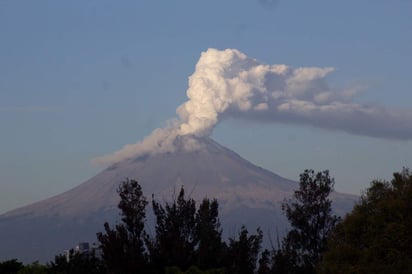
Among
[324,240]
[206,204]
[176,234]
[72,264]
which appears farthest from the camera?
[72,264]

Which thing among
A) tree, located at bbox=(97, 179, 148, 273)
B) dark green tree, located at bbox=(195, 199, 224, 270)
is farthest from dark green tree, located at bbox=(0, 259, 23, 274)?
dark green tree, located at bbox=(195, 199, 224, 270)

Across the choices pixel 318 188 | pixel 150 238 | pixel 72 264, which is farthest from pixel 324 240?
pixel 72 264

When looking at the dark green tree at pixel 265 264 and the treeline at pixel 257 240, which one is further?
the dark green tree at pixel 265 264

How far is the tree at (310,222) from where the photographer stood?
5556 centimetres

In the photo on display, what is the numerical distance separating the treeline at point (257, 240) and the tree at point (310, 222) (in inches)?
2.3

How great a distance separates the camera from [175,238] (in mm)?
46500

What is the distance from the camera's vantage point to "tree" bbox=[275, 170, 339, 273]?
182ft

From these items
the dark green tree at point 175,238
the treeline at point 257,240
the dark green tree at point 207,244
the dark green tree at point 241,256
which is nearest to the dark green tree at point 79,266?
the treeline at point 257,240

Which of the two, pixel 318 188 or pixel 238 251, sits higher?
pixel 318 188

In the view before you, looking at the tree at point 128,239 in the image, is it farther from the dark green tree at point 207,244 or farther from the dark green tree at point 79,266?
the dark green tree at point 79,266

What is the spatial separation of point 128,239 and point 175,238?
8.10ft

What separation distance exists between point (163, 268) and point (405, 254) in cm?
1217

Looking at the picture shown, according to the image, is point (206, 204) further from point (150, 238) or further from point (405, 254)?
point (405, 254)

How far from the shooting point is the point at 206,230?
4722 centimetres
